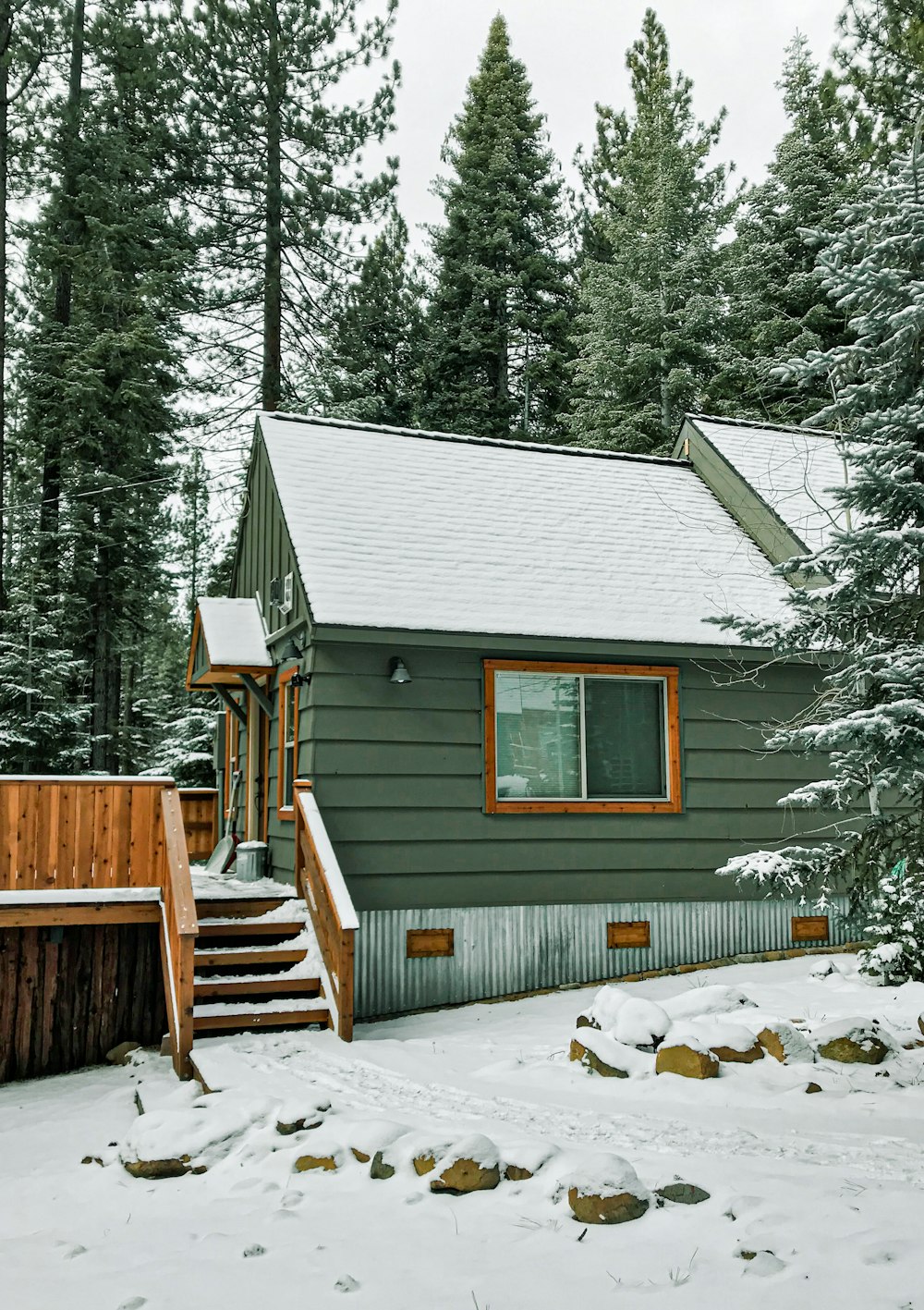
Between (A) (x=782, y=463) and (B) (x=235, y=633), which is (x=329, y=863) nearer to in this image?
(B) (x=235, y=633)

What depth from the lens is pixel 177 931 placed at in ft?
23.9

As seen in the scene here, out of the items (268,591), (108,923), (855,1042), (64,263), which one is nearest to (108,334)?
(64,263)

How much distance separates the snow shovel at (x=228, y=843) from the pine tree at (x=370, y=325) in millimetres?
10139

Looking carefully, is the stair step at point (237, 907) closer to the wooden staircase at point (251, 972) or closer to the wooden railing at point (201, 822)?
the wooden staircase at point (251, 972)

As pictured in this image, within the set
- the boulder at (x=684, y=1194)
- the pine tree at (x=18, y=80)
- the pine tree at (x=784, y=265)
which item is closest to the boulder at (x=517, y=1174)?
the boulder at (x=684, y=1194)

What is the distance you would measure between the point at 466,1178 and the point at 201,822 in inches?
393

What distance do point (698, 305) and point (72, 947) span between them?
1698 cm

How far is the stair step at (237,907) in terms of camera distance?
8477 mm

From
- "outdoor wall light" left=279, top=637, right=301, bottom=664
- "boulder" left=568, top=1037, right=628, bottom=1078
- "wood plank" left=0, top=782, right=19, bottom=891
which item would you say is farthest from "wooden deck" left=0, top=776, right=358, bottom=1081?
"boulder" left=568, top=1037, right=628, bottom=1078

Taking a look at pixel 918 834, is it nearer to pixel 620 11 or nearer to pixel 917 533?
pixel 917 533

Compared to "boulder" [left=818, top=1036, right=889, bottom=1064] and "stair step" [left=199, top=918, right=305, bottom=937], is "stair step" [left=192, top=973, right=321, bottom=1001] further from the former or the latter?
"boulder" [left=818, top=1036, right=889, bottom=1064]

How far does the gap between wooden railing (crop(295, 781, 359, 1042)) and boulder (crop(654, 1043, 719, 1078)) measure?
7.15ft

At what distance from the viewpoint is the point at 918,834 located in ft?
18.9

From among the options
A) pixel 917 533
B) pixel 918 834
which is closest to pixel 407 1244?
pixel 918 834
